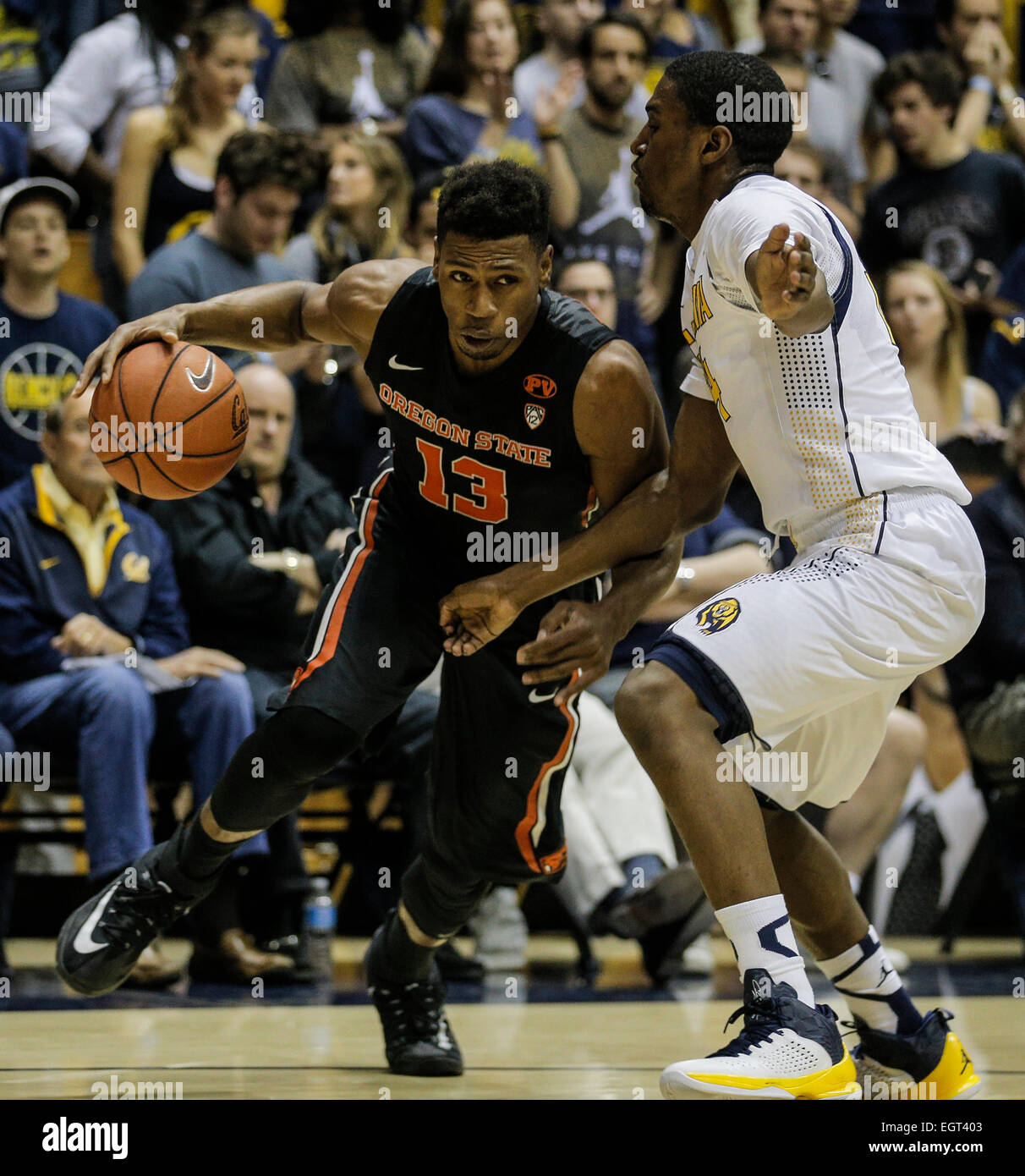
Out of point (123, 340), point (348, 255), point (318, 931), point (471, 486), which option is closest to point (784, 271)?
point (471, 486)

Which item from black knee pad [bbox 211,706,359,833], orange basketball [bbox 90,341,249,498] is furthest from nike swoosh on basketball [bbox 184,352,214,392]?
black knee pad [bbox 211,706,359,833]

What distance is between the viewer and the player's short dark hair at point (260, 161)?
6035 mm

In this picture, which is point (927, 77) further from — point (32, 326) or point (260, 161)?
point (32, 326)

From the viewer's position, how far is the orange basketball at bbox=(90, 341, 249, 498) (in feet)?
11.4

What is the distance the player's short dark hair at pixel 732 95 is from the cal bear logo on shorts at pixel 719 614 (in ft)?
3.03

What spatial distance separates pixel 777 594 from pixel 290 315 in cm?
146

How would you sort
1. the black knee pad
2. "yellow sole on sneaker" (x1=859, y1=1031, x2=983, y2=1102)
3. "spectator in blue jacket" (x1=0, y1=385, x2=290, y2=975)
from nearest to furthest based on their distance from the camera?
"yellow sole on sneaker" (x1=859, y1=1031, x2=983, y2=1102)
the black knee pad
"spectator in blue jacket" (x1=0, y1=385, x2=290, y2=975)

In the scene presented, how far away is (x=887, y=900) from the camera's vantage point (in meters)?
6.51

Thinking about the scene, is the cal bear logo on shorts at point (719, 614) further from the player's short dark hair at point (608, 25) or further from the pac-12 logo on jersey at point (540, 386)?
the player's short dark hair at point (608, 25)

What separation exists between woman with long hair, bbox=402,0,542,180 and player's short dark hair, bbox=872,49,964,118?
172 cm

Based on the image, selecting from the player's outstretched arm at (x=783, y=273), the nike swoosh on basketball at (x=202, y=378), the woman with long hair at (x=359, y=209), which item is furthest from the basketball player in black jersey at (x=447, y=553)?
the woman with long hair at (x=359, y=209)

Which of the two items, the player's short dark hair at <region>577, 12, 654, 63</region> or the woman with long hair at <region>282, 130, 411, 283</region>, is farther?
the player's short dark hair at <region>577, 12, 654, 63</region>

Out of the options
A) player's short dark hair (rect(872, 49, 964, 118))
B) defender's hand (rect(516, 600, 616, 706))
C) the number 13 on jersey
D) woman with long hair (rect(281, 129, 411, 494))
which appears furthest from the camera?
player's short dark hair (rect(872, 49, 964, 118))

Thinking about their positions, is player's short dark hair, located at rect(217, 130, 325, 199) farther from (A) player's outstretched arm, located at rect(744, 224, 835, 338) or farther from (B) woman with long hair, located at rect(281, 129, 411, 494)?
(A) player's outstretched arm, located at rect(744, 224, 835, 338)
